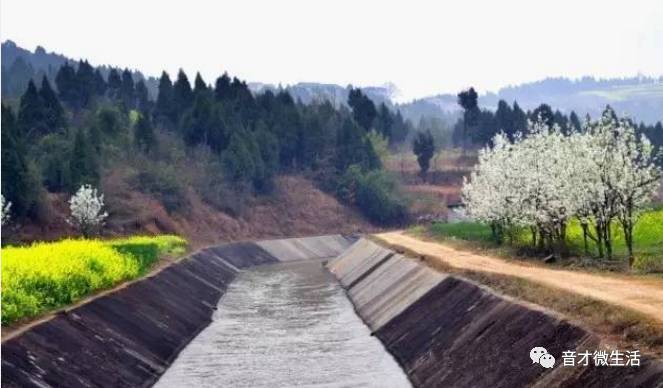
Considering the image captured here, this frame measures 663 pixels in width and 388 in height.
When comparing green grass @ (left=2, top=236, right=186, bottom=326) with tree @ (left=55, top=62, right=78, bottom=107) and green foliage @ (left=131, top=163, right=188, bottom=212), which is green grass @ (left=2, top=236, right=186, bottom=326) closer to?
green foliage @ (left=131, top=163, right=188, bottom=212)

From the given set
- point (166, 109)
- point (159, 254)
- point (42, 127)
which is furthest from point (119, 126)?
point (159, 254)

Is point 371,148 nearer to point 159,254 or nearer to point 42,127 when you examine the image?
point 42,127

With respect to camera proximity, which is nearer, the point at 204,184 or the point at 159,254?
the point at 159,254

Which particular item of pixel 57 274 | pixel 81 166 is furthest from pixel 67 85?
pixel 57 274

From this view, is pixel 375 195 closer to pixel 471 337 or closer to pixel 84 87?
pixel 84 87

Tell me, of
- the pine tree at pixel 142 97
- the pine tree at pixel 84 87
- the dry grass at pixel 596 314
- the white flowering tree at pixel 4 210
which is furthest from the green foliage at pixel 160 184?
the dry grass at pixel 596 314

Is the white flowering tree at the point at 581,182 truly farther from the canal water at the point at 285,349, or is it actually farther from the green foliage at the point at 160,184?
the green foliage at the point at 160,184

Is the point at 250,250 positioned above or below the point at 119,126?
below

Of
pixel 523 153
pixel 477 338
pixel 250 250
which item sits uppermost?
pixel 523 153
